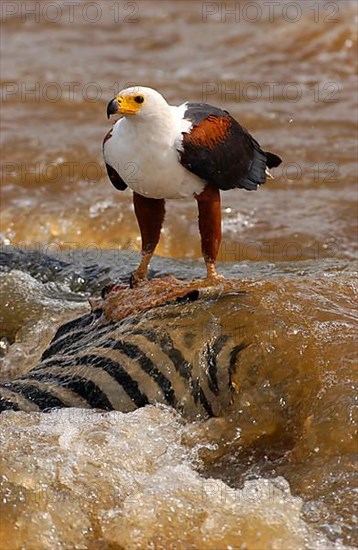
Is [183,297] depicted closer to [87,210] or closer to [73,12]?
[87,210]

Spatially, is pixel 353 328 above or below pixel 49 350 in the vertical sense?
above

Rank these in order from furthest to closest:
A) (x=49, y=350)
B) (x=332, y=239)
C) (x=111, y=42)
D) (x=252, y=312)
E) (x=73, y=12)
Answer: (x=73, y=12) < (x=111, y=42) < (x=332, y=239) < (x=49, y=350) < (x=252, y=312)

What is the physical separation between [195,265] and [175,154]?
7.80 feet

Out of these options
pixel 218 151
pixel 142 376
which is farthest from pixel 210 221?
pixel 142 376

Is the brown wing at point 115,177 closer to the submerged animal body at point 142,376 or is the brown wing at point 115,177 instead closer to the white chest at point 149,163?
the white chest at point 149,163

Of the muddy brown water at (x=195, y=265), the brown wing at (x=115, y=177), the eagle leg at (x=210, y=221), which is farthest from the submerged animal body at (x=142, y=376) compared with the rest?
the brown wing at (x=115, y=177)

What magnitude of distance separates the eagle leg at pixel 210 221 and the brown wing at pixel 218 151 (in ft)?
0.18

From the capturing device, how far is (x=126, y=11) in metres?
16.3

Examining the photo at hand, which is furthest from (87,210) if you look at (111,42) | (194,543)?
(111,42)

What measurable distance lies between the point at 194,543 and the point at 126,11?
13.7m

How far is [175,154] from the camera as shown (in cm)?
426

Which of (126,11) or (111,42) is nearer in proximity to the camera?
(111,42)

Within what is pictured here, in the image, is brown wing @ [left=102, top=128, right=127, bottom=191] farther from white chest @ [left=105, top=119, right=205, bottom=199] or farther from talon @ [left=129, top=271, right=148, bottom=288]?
talon @ [left=129, top=271, right=148, bottom=288]

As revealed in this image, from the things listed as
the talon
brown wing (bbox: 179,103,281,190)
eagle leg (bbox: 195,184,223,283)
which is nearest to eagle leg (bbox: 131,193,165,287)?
the talon
